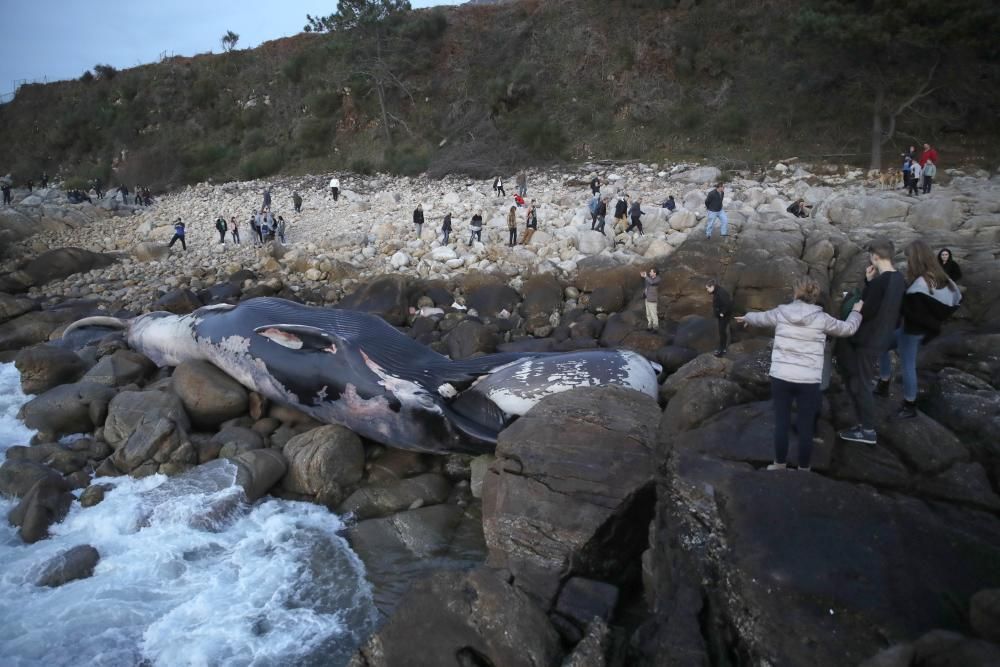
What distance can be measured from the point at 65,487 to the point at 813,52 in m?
26.6

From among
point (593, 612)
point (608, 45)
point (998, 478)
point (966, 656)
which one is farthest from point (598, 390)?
point (608, 45)

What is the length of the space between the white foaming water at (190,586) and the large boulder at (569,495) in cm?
194

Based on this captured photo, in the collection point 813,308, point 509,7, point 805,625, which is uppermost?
point 509,7

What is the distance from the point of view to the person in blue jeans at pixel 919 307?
197 inches

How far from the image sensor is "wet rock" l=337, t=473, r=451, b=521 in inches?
315

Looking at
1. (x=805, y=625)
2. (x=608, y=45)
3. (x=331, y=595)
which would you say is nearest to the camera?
(x=805, y=625)

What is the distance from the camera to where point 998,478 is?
14.3 feet

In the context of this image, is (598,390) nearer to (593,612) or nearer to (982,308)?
(593,612)

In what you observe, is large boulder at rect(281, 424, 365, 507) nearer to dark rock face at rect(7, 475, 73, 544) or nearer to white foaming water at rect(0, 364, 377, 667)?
white foaming water at rect(0, 364, 377, 667)

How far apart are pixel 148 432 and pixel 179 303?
7.58 meters

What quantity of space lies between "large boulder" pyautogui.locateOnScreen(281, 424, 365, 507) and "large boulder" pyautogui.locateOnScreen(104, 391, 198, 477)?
1.48 m

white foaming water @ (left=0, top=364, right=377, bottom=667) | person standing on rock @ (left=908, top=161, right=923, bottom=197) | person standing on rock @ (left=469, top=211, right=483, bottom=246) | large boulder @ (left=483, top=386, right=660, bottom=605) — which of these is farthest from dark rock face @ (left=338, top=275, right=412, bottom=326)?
person standing on rock @ (left=908, top=161, right=923, bottom=197)

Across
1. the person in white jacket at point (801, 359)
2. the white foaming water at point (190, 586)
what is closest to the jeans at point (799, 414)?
the person in white jacket at point (801, 359)

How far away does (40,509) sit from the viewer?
24.7 ft
